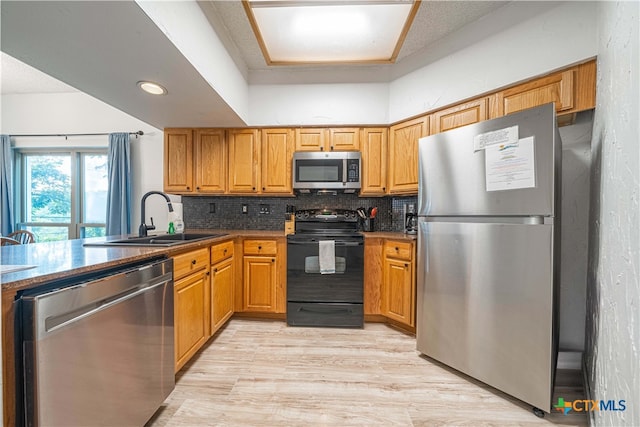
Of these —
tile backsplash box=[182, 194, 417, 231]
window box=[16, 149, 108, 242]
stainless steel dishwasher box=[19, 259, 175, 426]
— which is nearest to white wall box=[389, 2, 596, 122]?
tile backsplash box=[182, 194, 417, 231]

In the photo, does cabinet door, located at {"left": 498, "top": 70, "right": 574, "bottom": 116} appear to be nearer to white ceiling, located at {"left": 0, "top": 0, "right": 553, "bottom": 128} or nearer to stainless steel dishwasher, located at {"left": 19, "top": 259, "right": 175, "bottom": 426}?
white ceiling, located at {"left": 0, "top": 0, "right": 553, "bottom": 128}

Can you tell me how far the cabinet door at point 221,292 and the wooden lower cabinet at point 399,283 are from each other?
4.89 feet

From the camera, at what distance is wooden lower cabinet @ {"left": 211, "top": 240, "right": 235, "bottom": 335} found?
6.79 ft

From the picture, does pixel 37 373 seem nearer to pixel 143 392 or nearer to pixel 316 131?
pixel 143 392

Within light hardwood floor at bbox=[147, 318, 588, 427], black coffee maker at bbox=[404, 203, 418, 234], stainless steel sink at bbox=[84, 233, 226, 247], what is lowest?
light hardwood floor at bbox=[147, 318, 588, 427]

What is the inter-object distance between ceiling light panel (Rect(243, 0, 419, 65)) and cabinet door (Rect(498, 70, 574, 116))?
95cm

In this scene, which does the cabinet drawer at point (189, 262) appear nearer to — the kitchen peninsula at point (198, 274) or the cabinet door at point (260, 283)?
the kitchen peninsula at point (198, 274)

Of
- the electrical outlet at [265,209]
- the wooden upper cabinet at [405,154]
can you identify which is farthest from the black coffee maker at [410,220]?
the electrical outlet at [265,209]

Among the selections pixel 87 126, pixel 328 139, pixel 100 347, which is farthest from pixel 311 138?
pixel 87 126

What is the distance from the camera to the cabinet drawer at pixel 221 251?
2080 mm

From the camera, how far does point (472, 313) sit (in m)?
1.62

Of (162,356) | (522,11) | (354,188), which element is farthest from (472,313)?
(522,11)

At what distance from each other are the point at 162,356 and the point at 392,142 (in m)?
2.61

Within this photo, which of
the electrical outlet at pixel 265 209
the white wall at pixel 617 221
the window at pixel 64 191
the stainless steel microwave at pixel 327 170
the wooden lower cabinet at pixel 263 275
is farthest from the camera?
the window at pixel 64 191
